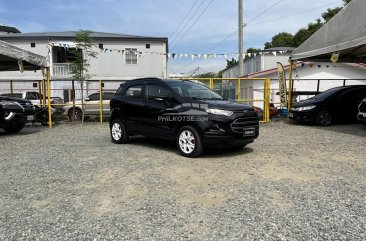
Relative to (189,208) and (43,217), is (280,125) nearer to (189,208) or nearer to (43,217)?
(189,208)

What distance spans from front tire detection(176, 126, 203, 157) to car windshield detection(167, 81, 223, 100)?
83 centimetres

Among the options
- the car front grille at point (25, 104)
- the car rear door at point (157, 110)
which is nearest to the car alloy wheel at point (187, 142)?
the car rear door at point (157, 110)

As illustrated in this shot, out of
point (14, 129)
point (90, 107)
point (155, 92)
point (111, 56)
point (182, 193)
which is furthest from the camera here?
point (111, 56)

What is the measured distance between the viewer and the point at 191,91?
8.07m

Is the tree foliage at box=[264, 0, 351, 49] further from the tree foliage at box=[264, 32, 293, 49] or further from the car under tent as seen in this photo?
the car under tent

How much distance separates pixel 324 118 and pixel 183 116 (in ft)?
25.0

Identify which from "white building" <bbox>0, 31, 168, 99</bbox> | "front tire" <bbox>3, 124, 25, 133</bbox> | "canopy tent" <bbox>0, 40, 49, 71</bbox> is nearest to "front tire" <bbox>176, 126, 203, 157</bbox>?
"canopy tent" <bbox>0, 40, 49, 71</bbox>

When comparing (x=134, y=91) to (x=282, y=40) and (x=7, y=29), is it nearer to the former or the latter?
(x=7, y=29)

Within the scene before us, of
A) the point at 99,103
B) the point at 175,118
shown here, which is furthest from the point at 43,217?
the point at 99,103

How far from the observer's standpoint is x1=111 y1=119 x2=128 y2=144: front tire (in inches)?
359

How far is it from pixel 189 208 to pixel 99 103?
39.6ft

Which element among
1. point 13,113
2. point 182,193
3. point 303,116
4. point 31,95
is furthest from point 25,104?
point 303,116

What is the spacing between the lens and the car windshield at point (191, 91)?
789 centimetres

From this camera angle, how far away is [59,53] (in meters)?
28.9
